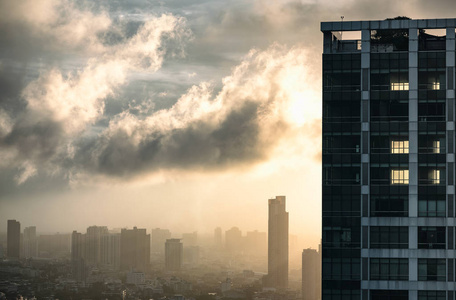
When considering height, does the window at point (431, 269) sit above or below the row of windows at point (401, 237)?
below

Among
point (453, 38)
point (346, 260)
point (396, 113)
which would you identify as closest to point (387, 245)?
point (346, 260)

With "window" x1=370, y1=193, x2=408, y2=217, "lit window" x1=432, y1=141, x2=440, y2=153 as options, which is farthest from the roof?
"window" x1=370, y1=193, x2=408, y2=217

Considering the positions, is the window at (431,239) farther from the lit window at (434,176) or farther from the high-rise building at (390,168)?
the lit window at (434,176)

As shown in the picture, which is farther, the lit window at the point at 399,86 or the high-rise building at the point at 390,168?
the lit window at the point at 399,86

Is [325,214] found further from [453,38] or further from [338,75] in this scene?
[453,38]

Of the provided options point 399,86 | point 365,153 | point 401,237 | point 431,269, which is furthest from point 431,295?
point 399,86

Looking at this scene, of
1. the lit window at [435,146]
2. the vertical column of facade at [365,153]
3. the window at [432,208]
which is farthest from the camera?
the lit window at [435,146]

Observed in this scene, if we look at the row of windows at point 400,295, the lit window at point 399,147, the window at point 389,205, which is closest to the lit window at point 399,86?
the lit window at point 399,147
